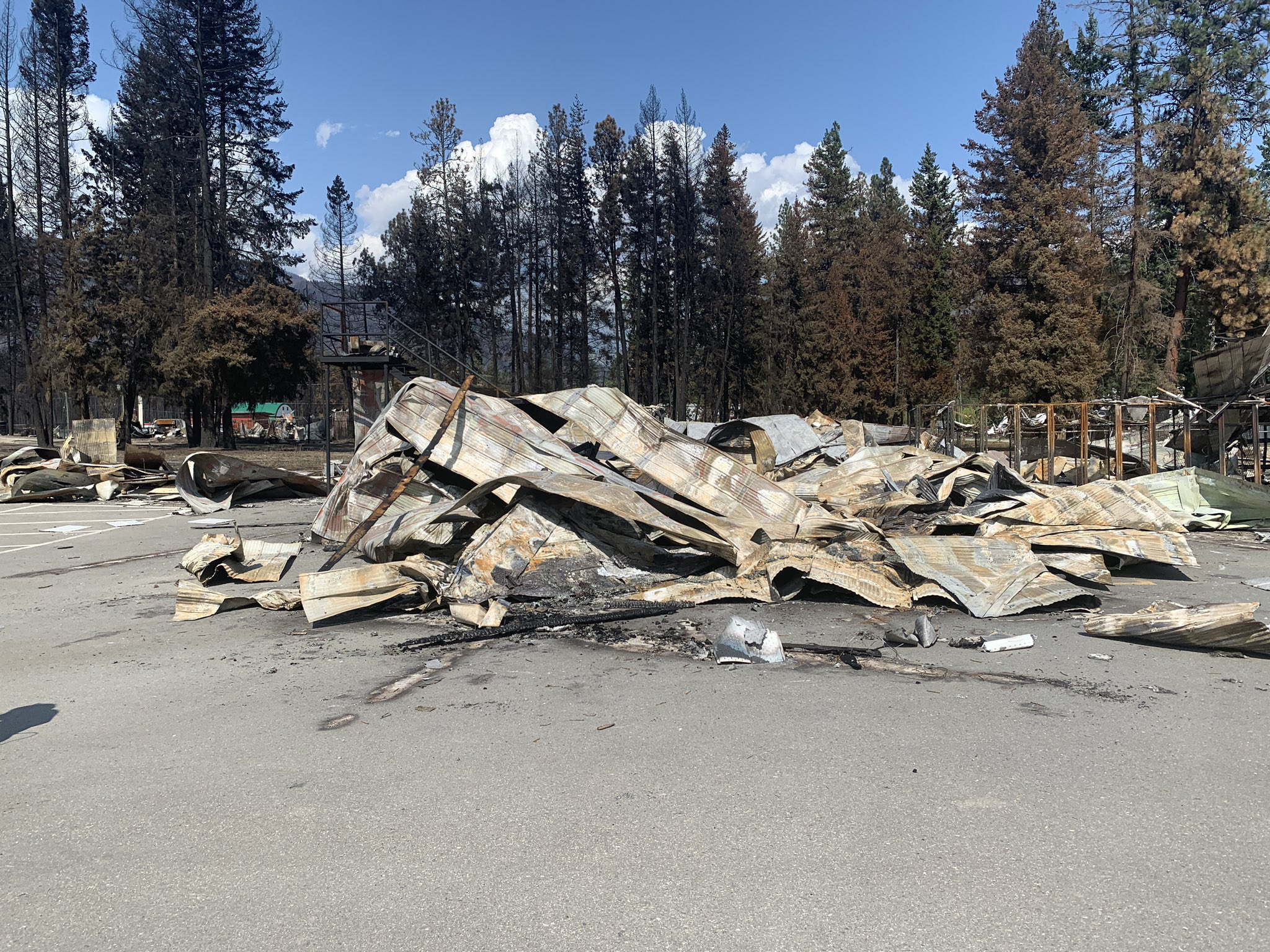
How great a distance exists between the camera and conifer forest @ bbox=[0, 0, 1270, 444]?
27.2 meters

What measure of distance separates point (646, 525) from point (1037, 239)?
26.6 m

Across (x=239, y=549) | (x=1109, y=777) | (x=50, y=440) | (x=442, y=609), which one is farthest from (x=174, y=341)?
(x=1109, y=777)

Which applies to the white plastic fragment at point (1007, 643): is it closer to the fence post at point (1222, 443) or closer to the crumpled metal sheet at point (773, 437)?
the crumpled metal sheet at point (773, 437)

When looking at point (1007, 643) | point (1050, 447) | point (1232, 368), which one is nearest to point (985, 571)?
point (1007, 643)

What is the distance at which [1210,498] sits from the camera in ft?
38.9

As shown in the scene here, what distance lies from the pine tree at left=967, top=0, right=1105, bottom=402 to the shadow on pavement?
2927 cm

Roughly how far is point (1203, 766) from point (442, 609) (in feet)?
17.3

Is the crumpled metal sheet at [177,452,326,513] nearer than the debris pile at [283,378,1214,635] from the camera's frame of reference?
No

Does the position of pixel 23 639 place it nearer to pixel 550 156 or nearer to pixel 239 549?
pixel 239 549

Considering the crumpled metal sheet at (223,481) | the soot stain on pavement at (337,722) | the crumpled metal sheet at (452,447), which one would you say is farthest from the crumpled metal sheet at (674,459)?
the crumpled metal sheet at (223,481)

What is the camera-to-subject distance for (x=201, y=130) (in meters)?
33.6

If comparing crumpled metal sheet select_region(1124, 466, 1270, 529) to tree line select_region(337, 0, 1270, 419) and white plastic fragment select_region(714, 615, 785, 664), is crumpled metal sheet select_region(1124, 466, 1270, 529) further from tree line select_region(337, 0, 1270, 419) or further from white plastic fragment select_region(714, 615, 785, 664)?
tree line select_region(337, 0, 1270, 419)

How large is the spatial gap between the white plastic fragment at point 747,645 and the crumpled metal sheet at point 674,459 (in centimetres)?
275

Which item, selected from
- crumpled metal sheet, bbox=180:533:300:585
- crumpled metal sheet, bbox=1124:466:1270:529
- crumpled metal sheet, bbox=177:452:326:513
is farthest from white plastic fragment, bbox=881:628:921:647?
crumpled metal sheet, bbox=177:452:326:513
